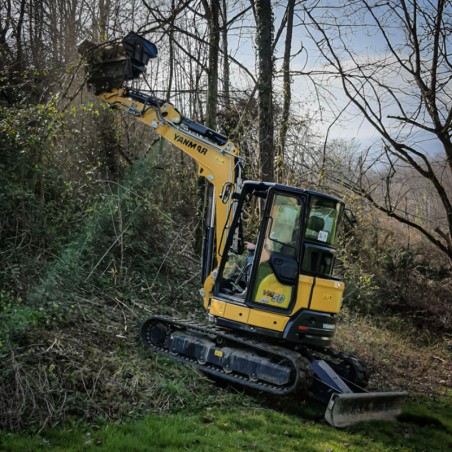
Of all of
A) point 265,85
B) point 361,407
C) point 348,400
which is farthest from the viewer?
point 265,85

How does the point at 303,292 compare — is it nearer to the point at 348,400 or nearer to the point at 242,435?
the point at 348,400

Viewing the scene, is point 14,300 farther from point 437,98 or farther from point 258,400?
point 437,98

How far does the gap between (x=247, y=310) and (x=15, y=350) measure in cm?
280

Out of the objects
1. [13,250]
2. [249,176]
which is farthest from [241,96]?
[13,250]

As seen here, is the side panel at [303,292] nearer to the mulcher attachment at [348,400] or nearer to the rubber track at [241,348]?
the rubber track at [241,348]

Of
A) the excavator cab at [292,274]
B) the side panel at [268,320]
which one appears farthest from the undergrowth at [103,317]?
the excavator cab at [292,274]

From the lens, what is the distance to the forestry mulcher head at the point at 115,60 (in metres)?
8.34

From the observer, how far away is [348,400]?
21.0ft

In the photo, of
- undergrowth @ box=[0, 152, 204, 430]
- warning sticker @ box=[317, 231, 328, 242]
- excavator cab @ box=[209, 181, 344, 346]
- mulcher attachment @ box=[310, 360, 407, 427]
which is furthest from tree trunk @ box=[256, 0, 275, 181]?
mulcher attachment @ box=[310, 360, 407, 427]

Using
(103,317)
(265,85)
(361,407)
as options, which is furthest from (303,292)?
(265,85)

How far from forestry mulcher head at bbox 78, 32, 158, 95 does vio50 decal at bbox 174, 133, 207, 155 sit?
1121 millimetres

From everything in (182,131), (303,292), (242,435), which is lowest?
(242,435)

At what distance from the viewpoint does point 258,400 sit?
23.0 ft

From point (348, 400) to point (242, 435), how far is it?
1.39 metres
